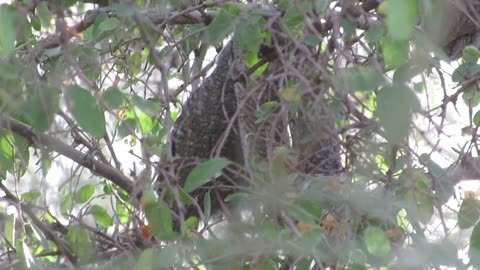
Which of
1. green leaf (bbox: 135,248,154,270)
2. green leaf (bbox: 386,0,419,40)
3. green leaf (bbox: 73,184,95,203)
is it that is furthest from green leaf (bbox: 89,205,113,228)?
green leaf (bbox: 386,0,419,40)

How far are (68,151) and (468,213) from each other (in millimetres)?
697

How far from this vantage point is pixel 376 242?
121cm

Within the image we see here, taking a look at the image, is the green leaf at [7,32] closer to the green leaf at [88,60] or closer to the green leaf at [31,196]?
the green leaf at [88,60]

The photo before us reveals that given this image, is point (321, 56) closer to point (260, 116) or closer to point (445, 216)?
point (260, 116)

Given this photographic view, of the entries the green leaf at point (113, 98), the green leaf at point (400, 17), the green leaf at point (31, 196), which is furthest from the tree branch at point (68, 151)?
the green leaf at point (400, 17)

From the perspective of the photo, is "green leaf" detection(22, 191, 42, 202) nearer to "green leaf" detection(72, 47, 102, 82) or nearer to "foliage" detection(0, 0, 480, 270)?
"foliage" detection(0, 0, 480, 270)

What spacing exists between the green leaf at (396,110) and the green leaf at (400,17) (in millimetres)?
134

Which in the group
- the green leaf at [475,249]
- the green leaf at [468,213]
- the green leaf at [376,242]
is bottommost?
the green leaf at [475,249]

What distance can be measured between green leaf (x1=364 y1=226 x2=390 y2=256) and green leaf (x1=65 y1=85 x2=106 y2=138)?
365 mm

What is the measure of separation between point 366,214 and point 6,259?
2.39 feet

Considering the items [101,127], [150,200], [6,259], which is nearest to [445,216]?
A: [150,200]

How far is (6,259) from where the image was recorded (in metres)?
1.72

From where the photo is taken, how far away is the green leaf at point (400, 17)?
0.94m

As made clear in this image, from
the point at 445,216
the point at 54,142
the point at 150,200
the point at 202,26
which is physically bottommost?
the point at 445,216
